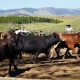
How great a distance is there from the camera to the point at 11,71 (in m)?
11.2

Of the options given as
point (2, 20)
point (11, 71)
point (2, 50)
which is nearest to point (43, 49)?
point (11, 71)

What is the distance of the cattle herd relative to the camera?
34.2 feet

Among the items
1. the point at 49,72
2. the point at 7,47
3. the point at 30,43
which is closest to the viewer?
the point at 7,47

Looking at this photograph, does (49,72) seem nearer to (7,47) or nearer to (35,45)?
(7,47)

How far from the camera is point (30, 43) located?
13.1 metres

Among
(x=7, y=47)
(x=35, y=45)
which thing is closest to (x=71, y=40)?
(x=35, y=45)

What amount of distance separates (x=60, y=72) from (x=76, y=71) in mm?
593

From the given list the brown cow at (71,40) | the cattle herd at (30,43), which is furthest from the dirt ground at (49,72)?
the brown cow at (71,40)

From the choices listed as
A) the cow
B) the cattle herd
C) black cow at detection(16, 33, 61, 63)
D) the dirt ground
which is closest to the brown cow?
the cattle herd

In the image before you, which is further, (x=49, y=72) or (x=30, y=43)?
(x=30, y=43)

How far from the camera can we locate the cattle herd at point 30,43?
34.2ft

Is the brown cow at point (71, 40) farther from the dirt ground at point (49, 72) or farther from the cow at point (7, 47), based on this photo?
the cow at point (7, 47)

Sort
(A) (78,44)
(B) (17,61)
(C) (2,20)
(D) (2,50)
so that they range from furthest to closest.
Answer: (C) (2,20) < (A) (78,44) < (B) (17,61) < (D) (2,50)

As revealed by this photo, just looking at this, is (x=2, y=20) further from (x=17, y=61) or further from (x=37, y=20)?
(x=17, y=61)
